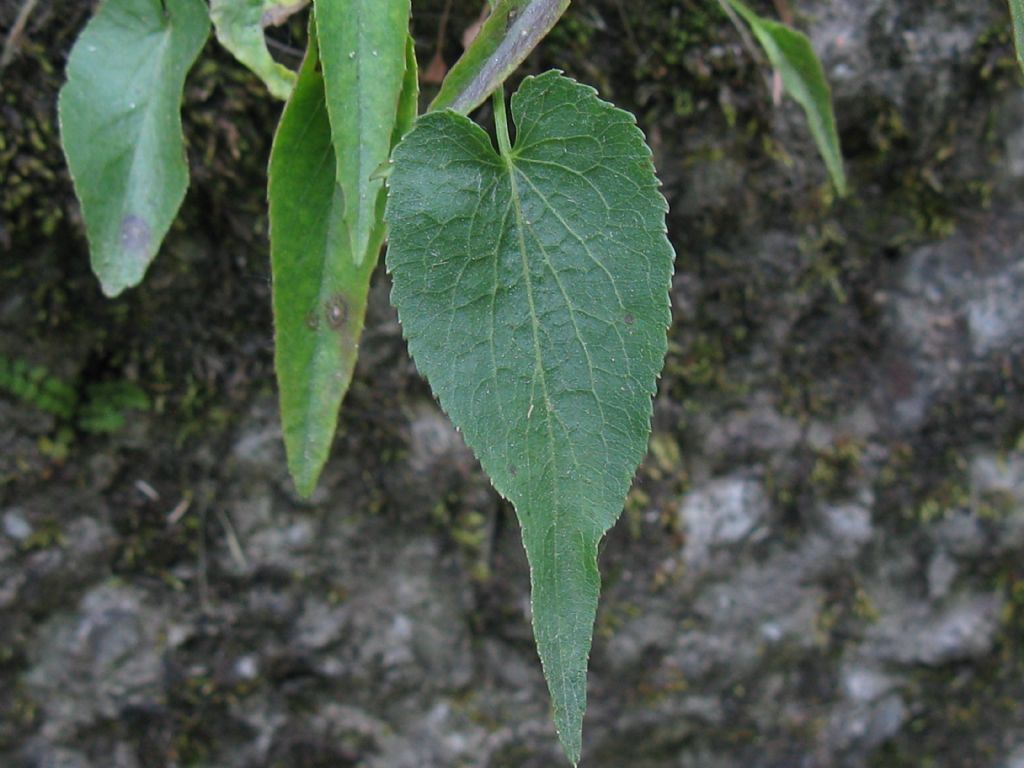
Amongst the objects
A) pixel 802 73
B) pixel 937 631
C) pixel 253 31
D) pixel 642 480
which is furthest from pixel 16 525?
pixel 937 631

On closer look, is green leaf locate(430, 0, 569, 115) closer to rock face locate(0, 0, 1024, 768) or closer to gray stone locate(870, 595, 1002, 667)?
rock face locate(0, 0, 1024, 768)

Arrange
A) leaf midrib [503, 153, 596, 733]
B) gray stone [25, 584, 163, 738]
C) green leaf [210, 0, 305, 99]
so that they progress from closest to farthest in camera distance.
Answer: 1. leaf midrib [503, 153, 596, 733]
2. green leaf [210, 0, 305, 99]
3. gray stone [25, 584, 163, 738]

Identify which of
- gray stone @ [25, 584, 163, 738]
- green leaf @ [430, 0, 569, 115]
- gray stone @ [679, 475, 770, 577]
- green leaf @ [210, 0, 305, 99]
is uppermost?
green leaf @ [210, 0, 305, 99]

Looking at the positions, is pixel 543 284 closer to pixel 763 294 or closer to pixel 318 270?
pixel 318 270

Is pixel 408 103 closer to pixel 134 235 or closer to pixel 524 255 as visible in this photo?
pixel 524 255

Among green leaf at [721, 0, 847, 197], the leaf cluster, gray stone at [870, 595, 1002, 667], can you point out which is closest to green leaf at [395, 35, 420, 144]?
the leaf cluster

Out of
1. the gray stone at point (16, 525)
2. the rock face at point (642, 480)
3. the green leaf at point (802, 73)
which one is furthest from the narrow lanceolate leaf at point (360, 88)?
the gray stone at point (16, 525)
